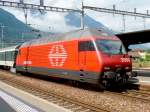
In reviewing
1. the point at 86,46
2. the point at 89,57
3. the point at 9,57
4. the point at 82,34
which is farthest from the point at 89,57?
the point at 9,57

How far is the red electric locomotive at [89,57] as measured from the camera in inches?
718

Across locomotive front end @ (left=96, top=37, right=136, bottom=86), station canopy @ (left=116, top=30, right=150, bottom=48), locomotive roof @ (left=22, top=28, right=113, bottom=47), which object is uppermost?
station canopy @ (left=116, top=30, right=150, bottom=48)

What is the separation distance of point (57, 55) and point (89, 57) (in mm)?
4889

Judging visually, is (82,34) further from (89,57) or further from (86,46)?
(89,57)

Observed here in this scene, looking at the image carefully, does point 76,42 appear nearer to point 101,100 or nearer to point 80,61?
point 80,61

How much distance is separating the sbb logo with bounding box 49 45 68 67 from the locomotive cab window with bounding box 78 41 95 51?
213 centimetres

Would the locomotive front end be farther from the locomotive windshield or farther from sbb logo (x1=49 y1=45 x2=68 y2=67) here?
sbb logo (x1=49 y1=45 x2=68 y2=67)

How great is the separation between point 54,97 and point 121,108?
5.07 m

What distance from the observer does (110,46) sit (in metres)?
19.1

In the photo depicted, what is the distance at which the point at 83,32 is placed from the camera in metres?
20.4

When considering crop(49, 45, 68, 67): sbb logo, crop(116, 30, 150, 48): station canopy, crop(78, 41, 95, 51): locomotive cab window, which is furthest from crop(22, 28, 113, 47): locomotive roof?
crop(116, 30, 150, 48): station canopy

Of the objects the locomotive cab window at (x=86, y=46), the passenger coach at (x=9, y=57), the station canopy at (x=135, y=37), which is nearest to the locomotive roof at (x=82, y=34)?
the locomotive cab window at (x=86, y=46)

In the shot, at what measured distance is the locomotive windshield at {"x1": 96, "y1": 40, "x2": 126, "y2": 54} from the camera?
18692mm

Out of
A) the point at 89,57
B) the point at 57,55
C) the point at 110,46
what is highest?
the point at 110,46
